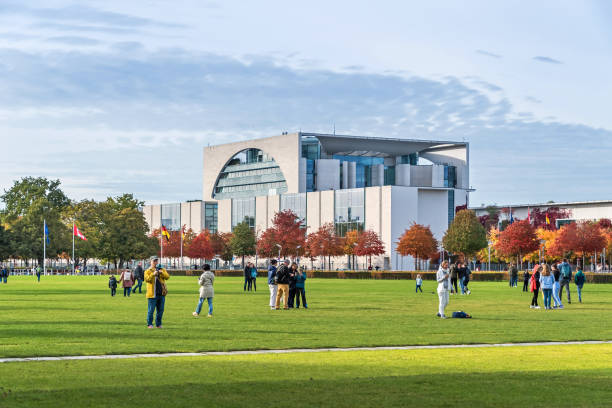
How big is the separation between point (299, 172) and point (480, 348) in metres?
127

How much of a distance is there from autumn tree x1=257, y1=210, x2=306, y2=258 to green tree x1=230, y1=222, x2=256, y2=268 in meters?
6.49

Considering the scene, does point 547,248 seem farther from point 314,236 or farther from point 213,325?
point 213,325

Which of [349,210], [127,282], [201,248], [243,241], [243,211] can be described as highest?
[243,211]

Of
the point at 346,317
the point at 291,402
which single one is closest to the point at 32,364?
the point at 291,402

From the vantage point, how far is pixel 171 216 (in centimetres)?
17025

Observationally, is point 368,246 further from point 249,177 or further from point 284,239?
point 249,177

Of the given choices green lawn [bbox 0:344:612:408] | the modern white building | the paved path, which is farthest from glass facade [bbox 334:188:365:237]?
green lawn [bbox 0:344:612:408]

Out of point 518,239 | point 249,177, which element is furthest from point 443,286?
point 249,177

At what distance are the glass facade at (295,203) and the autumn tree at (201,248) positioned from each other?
43.1 feet

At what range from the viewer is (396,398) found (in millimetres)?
11719

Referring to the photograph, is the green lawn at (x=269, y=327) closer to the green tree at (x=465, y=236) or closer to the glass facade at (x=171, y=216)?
the green tree at (x=465, y=236)

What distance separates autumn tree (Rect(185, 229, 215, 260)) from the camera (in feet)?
466

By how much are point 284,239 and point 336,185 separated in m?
22.4

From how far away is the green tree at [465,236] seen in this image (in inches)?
4082
